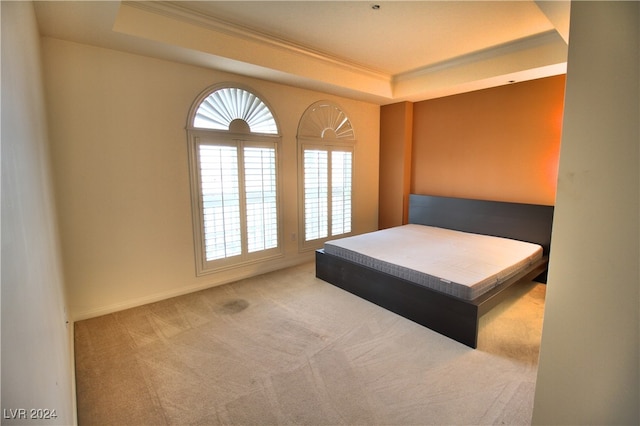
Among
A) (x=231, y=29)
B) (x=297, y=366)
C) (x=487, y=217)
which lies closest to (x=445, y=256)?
(x=487, y=217)

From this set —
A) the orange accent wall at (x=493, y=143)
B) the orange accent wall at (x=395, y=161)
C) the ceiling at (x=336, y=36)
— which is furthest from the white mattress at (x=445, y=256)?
the ceiling at (x=336, y=36)

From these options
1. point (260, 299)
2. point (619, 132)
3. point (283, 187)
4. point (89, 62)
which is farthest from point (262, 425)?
point (89, 62)

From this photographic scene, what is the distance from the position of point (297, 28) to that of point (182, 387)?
10.7 ft

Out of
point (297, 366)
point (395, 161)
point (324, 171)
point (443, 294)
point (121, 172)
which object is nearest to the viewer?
point (297, 366)

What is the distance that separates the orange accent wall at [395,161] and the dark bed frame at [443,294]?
263 mm

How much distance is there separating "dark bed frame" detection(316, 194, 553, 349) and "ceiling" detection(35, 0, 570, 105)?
1669 mm

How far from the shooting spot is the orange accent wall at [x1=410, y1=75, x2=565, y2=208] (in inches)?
154

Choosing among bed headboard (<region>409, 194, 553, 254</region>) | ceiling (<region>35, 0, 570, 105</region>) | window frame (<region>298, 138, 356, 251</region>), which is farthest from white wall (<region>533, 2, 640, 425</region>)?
window frame (<region>298, 138, 356, 251</region>)

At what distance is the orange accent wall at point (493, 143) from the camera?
392 cm

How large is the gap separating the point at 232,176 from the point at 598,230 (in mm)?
3489

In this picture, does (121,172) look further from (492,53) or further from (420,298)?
(492,53)

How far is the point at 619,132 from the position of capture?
66 cm

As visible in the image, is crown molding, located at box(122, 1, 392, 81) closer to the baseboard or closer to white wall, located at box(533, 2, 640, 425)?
the baseboard

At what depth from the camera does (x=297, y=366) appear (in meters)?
2.30
